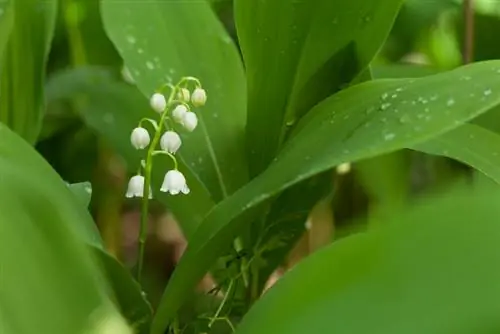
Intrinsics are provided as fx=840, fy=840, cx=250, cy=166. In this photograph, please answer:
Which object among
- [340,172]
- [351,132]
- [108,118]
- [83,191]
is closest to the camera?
[351,132]

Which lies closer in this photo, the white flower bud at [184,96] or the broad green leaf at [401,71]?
the white flower bud at [184,96]

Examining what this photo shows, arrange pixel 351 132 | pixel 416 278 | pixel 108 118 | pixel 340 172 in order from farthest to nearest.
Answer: pixel 340 172
pixel 108 118
pixel 351 132
pixel 416 278

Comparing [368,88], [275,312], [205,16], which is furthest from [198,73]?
[275,312]

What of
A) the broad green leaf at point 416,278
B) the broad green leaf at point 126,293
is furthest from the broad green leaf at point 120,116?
the broad green leaf at point 416,278

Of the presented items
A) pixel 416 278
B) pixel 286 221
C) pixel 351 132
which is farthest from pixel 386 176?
pixel 416 278

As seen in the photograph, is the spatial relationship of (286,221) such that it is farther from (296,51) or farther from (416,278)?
(416,278)

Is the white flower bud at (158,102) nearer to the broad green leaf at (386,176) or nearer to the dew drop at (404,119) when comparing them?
the dew drop at (404,119)
